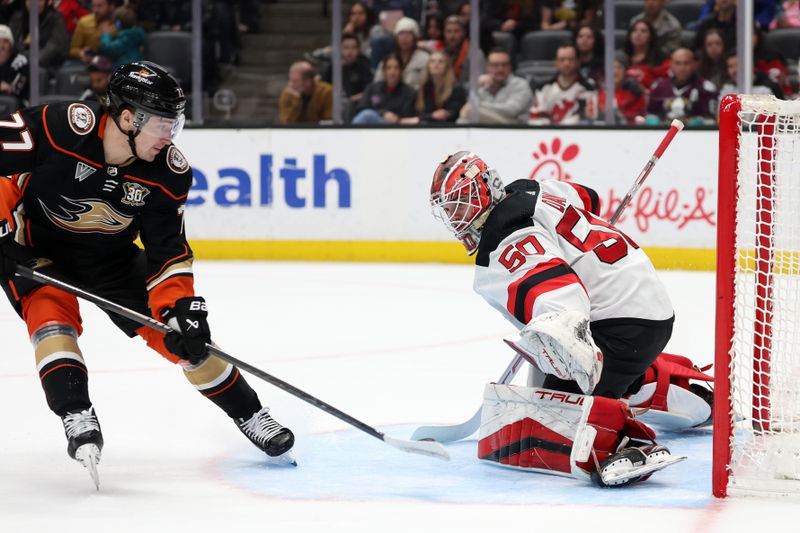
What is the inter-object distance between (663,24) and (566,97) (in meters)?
0.69

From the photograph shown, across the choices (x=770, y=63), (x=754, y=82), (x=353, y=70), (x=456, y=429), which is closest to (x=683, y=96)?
(x=754, y=82)

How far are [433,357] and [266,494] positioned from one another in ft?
6.09

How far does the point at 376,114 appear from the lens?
7.50 metres

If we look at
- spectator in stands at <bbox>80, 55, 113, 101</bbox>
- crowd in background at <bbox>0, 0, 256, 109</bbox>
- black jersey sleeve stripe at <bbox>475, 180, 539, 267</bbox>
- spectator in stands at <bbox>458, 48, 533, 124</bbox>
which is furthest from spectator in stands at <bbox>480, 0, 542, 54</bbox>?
black jersey sleeve stripe at <bbox>475, 180, 539, 267</bbox>

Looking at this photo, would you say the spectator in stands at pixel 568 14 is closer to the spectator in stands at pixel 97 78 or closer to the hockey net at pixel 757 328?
the spectator in stands at pixel 97 78

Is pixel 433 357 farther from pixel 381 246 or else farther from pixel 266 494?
pixel 381 246

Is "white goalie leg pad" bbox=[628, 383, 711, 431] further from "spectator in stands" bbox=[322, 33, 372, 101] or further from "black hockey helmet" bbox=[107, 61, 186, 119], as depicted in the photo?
"spectator in stands" bbox=[322, 33, 372, 101]

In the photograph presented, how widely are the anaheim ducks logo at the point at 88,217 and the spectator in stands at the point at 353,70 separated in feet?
15.1

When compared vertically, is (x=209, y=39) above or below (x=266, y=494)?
above

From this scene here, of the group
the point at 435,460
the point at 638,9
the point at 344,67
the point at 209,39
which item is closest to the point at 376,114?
the point at 344,67

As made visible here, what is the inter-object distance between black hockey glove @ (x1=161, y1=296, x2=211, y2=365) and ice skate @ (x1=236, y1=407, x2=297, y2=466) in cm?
27

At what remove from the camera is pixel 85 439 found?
2.74 metres

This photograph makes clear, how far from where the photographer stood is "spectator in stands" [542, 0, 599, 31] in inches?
282

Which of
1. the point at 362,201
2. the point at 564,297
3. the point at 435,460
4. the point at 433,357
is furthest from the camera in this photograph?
the point at 362,201
